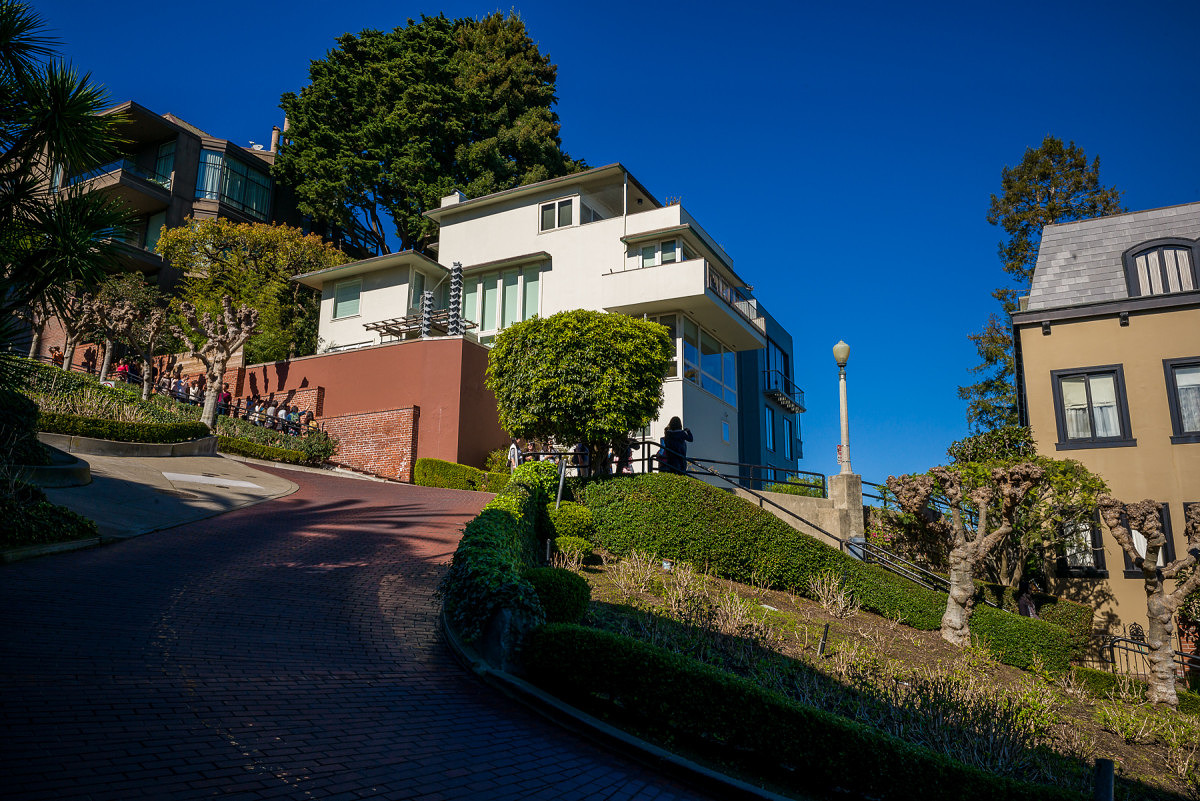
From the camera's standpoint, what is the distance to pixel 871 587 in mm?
13188

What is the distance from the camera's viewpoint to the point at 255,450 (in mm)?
23312

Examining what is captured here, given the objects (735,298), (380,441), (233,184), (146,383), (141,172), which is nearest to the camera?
(380,441)

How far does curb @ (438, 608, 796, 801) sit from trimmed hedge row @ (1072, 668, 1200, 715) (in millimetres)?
10566

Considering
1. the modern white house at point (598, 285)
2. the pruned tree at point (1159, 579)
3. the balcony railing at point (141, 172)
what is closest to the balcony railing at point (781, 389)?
the modern white house at point (598, 285)

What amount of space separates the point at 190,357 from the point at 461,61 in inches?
850

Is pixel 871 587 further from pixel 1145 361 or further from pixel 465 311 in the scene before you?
pixel 465 311

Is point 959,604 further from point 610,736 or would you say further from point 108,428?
point 108,428

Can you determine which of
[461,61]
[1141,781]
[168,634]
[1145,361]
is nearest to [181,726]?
[168,634]

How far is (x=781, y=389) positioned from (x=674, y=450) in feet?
71.5

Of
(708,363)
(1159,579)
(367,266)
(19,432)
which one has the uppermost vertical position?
(367,266)

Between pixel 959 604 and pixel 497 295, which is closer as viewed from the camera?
pixel 959 604

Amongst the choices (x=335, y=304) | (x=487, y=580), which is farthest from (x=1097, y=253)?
(x=335, y=304)

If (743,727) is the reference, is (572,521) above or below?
above

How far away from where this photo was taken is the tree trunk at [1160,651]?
12.6 metres
